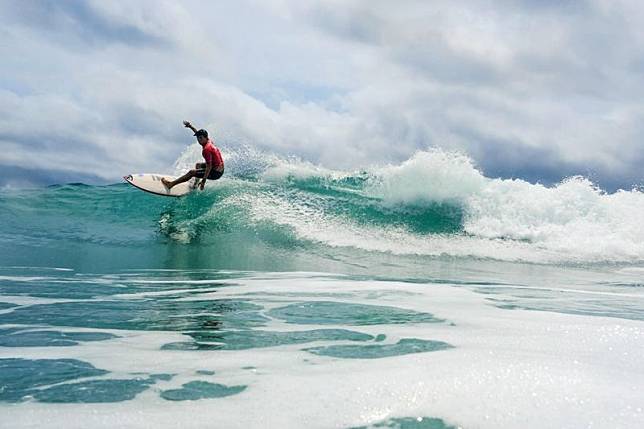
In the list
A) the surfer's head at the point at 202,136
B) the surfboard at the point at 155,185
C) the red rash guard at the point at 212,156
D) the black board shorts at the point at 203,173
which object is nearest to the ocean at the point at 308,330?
the surfboard at the point at 155,185

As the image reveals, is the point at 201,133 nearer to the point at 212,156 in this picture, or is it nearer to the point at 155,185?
the point at 212,156

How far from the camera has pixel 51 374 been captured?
9.38 feet

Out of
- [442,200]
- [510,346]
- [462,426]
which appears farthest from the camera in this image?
[442,200]

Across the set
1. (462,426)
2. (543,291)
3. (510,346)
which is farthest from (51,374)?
(543,291)

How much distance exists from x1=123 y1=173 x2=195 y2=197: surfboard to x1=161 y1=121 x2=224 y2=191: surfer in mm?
159

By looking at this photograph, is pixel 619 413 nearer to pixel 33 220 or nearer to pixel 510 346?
pixel 510 346

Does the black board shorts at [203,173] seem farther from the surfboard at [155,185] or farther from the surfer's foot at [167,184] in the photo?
the surfer's foot at [167,184]

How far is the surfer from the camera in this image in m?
13.8

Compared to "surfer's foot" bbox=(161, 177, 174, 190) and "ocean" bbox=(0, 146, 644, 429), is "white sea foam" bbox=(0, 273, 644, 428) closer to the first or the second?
"ocean" bbox=(0, 146, 644, 429)

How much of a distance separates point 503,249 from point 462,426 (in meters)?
11.8

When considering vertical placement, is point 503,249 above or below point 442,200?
below

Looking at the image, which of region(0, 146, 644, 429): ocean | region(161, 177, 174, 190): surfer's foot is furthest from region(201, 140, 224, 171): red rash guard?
region(0, 146, 644, 429): ocean

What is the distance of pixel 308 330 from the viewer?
4059 mm

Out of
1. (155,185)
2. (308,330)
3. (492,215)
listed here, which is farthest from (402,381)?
(492,215)
